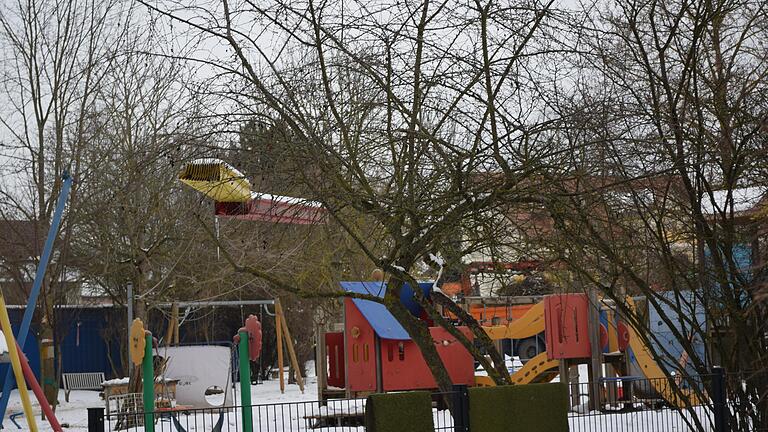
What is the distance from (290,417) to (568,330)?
23.7ft

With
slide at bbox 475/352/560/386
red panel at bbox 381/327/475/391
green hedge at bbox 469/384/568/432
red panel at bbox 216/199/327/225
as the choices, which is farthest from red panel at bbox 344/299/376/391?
green hedge at bbox 469/384/568/432

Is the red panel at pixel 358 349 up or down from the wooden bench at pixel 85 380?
up

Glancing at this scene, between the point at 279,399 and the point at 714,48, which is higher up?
the point at 714,48

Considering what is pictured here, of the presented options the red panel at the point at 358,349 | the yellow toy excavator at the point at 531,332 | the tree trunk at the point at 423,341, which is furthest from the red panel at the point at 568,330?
the tree trunk at the point at 423,341

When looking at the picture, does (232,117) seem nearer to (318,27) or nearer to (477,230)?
(318,27)

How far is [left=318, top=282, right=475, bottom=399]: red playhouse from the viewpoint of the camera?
52.6 feet

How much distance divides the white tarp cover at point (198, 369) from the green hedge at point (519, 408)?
9.54 m

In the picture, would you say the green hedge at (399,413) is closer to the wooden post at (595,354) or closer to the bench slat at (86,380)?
the wooden post at (595,354)

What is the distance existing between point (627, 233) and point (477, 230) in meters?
1.30

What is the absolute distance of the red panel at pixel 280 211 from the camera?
8.63m

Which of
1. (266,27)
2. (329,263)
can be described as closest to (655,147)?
(266,27)

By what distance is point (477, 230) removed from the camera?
9.13 m

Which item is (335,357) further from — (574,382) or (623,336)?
(623,336)

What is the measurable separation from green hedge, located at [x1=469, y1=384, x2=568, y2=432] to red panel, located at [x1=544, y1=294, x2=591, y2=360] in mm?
6877
